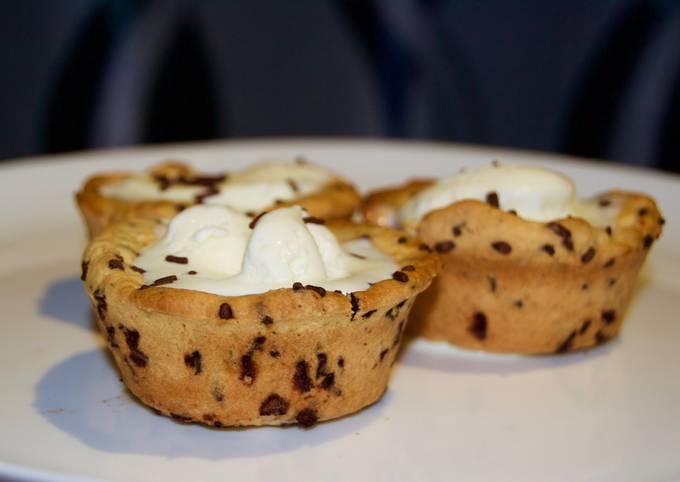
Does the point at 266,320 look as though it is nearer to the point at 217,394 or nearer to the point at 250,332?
the point at 250,332

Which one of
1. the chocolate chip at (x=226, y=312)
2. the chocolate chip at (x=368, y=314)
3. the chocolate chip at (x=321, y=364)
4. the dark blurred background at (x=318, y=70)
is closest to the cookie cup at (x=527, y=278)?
the chocolate chip at (x=368, y=314)

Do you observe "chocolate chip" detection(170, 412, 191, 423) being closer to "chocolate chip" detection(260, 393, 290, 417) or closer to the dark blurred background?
"chocolate chip" detection(260, 393, 290, 417)

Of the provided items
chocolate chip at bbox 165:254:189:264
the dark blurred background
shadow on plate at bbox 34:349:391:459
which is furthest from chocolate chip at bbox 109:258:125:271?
the dark blurred background

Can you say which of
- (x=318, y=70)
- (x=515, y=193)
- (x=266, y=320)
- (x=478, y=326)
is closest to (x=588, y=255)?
(x=515, y=193)

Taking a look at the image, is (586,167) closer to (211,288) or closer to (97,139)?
(211,288)

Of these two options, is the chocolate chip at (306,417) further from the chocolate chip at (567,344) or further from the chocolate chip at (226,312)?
the chocolate chip at (567,344)

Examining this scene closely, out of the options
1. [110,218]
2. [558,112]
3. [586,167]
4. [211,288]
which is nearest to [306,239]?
[211,288]
